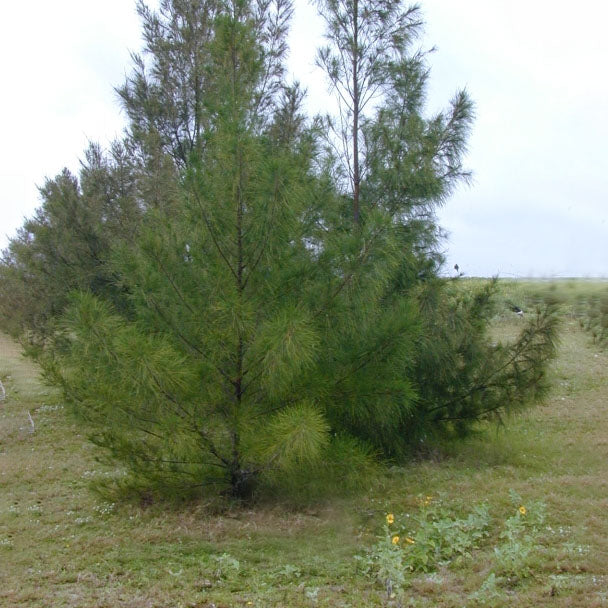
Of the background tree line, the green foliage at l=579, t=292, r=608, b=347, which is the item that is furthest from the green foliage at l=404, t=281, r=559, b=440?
the green foliage at l=579, t=292, r=608, b=347

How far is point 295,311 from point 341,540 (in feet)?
7.08

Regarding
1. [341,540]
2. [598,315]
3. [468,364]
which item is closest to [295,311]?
[341,540]

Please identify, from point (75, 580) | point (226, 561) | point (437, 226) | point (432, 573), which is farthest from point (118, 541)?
point (437, 226)

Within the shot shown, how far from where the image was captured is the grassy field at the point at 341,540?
465 centimetres

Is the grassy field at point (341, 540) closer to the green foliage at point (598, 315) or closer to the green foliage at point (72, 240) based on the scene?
the green foliage at point (598, 315)

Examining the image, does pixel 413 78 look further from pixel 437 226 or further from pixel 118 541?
pixel 118 541

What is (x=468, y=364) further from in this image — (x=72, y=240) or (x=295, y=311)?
(x=72, y=240)

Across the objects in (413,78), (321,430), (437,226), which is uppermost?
(413,78)

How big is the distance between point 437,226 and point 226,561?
538 cm

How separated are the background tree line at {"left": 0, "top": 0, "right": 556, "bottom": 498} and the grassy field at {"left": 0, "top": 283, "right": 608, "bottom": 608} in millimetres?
521

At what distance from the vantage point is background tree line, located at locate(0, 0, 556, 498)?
239 inches

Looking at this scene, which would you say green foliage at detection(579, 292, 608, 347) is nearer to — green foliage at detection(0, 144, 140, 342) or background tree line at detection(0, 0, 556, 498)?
background tree line at detection(0, 0, 556, 498)

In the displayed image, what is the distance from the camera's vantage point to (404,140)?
8789 mm

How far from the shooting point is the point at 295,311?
5.90 meters
